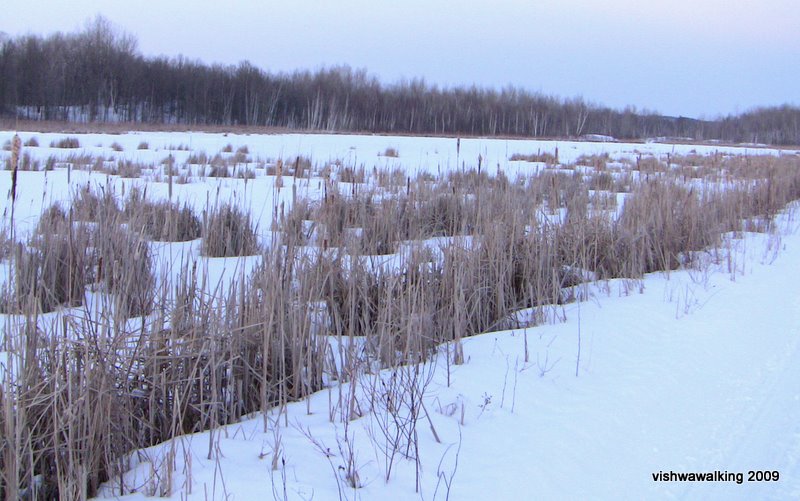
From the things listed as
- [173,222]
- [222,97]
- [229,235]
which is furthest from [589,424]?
[222,97]

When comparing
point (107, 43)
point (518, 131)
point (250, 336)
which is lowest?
point (250, 336)

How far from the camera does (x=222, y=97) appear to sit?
47.0 metres

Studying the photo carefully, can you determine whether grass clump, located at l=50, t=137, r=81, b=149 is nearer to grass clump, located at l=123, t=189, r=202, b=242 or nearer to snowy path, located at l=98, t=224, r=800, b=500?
grass clump, located at l=123, t=189, r=202, b=242

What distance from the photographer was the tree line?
42.4 metres

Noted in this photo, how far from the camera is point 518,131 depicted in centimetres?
4747

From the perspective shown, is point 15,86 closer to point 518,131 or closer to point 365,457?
point 518,131

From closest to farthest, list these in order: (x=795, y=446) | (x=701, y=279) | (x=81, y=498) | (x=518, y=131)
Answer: (x=81, y=498), (x=795, y=446), (x=701, y=279), (x=518, y=131)

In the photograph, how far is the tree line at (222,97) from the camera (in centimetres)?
4244

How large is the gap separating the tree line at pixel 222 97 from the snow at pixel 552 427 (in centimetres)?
3857

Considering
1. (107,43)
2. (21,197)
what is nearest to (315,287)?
(21,197)

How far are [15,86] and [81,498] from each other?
46.7m

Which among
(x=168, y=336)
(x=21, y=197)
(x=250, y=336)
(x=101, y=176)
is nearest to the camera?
(x=168, y=336)

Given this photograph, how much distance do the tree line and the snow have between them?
38.6 meters

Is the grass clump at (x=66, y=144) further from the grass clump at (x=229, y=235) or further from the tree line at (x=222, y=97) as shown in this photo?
the tree line at (x=222, y=97)
